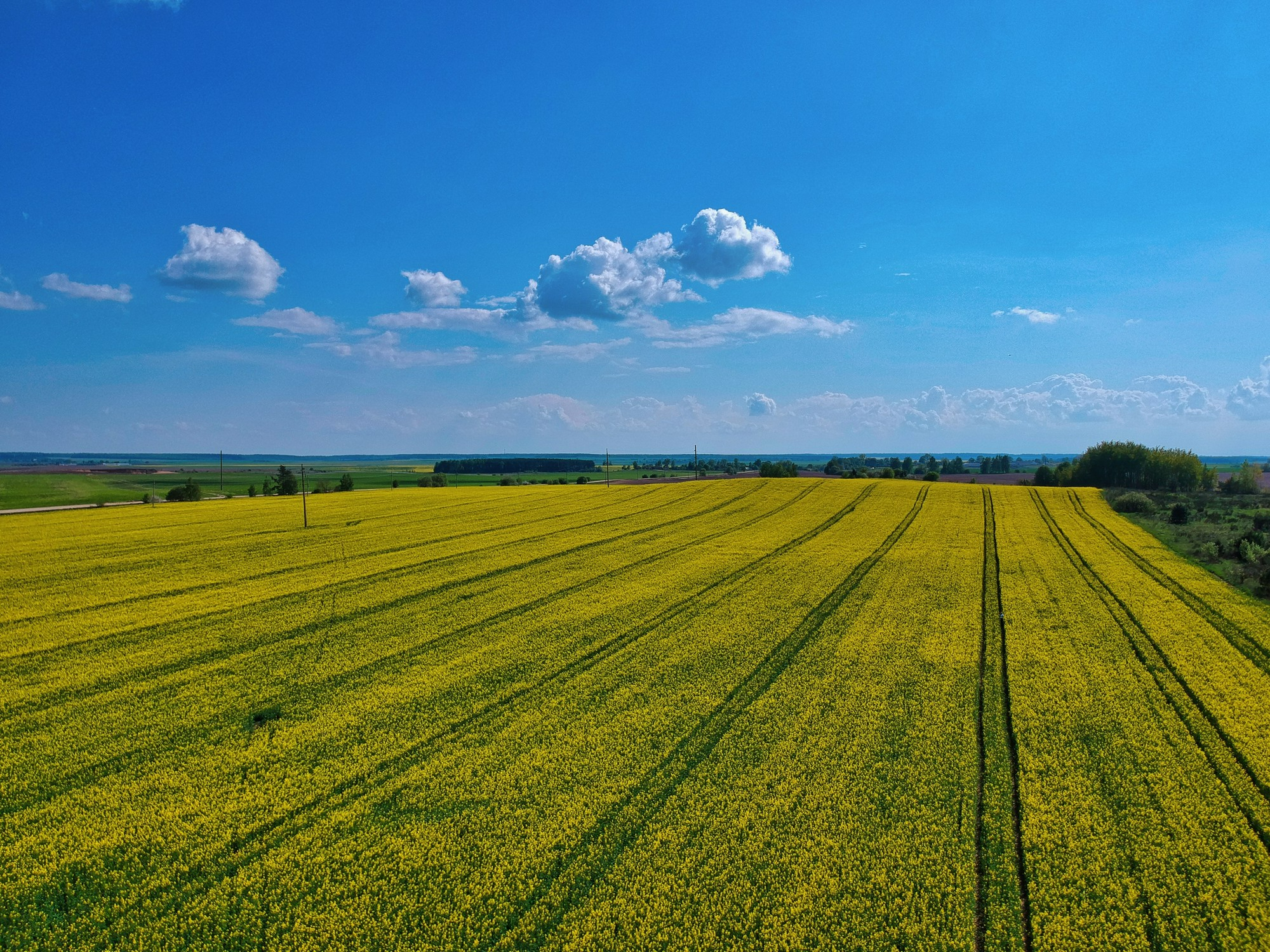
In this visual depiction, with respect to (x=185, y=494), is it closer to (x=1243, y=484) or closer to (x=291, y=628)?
(x=291, y=628)

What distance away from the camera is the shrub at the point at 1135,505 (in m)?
43.2

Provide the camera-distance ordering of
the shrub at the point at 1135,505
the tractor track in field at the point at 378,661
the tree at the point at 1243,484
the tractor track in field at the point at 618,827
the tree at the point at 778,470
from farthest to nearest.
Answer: the tree at the point at 778,470, the tree at the point at 1243,484, the shrub at the point at 1135,505, the tractor track in field at the point at 378,661, the tractor track in field at the point at 618,827

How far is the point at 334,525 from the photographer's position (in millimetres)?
33750

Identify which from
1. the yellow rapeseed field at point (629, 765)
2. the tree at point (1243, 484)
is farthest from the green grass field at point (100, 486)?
the tree at point (1243, 484)

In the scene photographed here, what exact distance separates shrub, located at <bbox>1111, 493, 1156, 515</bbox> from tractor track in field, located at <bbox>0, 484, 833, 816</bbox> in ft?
115

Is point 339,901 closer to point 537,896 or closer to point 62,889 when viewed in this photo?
point 537,896

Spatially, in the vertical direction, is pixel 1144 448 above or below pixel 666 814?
above

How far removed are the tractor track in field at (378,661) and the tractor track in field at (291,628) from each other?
0.35 metres

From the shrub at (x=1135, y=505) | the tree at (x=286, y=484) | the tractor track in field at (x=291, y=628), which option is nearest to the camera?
the tractor track in field at (x=291, y=628)

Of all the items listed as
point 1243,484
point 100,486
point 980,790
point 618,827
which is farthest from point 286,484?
point 1243,484

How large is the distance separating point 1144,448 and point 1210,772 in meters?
86.7

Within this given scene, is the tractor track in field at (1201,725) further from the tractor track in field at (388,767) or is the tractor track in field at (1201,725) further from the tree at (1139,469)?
the tree at (1139,469)

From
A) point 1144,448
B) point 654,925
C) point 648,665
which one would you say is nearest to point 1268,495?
point 1144,448

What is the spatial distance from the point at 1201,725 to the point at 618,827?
434 inches
